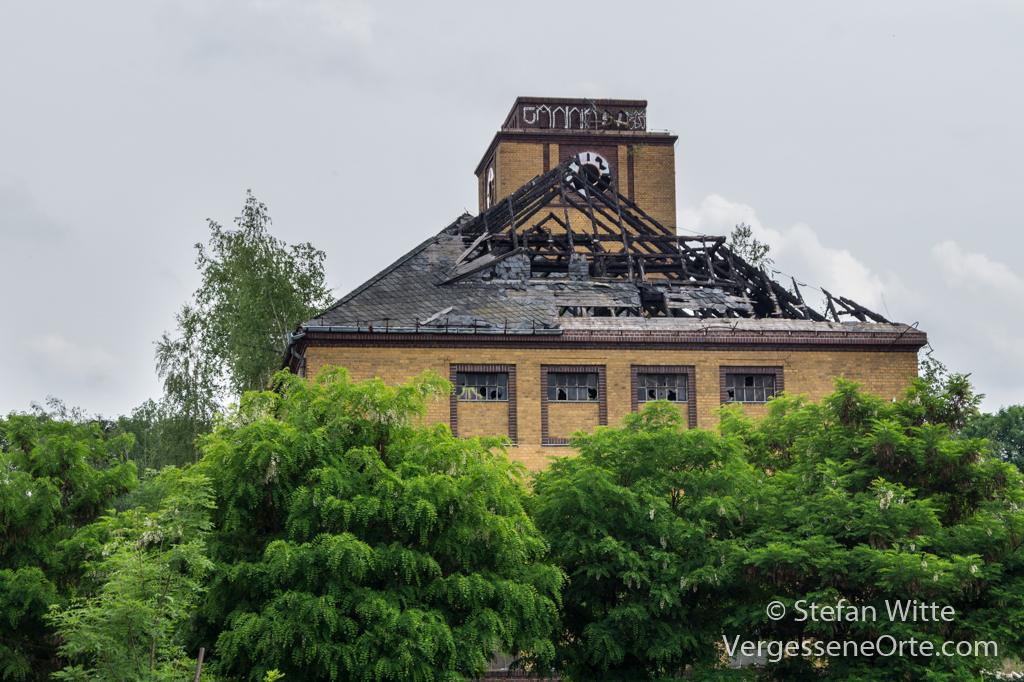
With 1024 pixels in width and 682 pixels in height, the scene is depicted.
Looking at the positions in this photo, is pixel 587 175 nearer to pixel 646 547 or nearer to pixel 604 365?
pixel 604 365

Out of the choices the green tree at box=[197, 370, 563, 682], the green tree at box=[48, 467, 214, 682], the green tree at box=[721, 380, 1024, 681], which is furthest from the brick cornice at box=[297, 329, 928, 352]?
the green tree at box=[48, 467, 214, 682]

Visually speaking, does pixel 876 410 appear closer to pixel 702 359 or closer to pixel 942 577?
pixel 942 577

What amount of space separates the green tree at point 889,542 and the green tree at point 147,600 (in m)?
9.75

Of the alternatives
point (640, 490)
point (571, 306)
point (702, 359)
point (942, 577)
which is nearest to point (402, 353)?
point (571, 306)

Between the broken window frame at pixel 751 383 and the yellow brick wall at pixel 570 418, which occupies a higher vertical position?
the broken window frame at pixel 751 383

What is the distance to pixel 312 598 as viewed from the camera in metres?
18.1

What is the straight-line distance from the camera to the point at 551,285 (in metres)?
34.1

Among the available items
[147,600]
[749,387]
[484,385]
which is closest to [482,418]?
[484,385]

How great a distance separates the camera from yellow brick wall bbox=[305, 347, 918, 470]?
30.5 meters

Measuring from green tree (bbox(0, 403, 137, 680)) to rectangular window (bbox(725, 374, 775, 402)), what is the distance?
16.2 metres

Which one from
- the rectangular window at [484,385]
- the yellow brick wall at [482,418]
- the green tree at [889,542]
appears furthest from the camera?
the rectangular window at [484,385]

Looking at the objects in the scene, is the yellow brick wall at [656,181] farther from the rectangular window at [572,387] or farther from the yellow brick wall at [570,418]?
the yellow brick wall at [570,418]

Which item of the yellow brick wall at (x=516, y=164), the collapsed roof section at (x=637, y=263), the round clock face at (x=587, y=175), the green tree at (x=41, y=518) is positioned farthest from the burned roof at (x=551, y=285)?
the yellow brick wall at (x=516, y=164)

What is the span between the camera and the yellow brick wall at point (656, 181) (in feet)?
160
